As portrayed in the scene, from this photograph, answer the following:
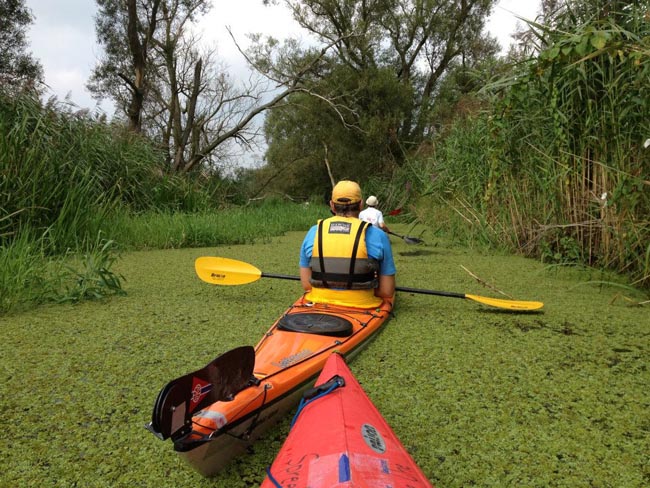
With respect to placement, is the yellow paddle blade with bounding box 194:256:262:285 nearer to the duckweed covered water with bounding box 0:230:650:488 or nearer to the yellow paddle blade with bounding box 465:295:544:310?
the duckweed covered water with bounding box 0:230:650:488

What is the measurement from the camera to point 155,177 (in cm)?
644

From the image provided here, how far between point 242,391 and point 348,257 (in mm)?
Answer: 1059

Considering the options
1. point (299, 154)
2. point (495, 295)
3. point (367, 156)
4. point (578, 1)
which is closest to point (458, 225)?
point (495, 295)

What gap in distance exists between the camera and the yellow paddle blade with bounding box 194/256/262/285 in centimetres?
301

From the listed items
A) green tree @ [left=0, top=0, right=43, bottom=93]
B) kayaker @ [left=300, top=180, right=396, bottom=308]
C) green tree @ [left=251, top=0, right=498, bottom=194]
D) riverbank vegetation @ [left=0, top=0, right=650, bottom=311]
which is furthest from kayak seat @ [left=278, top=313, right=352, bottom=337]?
green tree @ [left=0, top=0, right=43, bottom=93]

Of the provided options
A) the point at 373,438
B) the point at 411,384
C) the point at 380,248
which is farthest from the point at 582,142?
the point at 373,438

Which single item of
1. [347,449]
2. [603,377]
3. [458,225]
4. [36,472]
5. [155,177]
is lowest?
[36,472]

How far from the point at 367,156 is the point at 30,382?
36.6 ft

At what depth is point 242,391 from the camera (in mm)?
1281

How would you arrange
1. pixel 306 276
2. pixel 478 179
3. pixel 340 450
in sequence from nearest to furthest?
pixel 340 450 → pixel 306 276 → pixel 478 179

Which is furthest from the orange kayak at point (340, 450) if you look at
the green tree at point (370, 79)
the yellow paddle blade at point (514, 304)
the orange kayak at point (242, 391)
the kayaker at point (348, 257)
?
the green tree at point (370, 79)

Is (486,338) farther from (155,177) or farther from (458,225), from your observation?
(155,177)

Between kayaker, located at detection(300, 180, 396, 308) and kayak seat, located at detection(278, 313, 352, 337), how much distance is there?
0.32m

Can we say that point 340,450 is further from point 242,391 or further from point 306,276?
point 306,276
